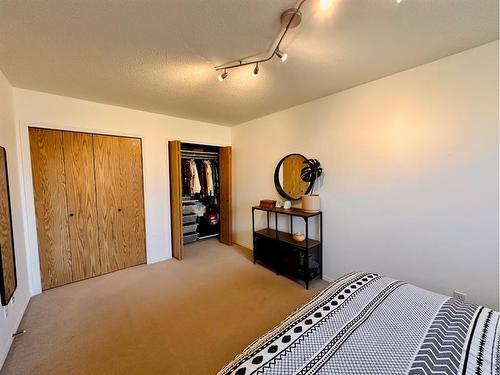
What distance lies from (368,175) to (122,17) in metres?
2.43

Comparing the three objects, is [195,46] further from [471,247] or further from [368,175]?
[471,247]

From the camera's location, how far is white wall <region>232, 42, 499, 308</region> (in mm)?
1672

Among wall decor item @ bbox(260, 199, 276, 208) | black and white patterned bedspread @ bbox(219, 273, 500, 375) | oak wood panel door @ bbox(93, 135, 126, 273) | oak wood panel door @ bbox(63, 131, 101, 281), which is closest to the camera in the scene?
black and white patterned bedspread @ bbox(219, 273, 500, 375)

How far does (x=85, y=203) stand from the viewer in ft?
9.02

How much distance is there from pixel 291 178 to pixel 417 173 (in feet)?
4.69

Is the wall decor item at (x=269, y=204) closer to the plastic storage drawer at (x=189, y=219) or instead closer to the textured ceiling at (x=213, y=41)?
the textured ceiling at (x=213, y=41)

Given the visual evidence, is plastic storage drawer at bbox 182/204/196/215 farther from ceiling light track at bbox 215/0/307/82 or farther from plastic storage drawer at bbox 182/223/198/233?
ceiling light track at bbox 215/0/307/82

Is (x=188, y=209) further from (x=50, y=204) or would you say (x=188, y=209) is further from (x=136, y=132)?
(x=50, y=204)

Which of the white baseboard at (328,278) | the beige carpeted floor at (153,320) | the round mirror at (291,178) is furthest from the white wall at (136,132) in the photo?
the white baseboard at (328,278)

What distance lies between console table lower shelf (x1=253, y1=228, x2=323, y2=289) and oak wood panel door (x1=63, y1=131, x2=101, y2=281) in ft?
7.22

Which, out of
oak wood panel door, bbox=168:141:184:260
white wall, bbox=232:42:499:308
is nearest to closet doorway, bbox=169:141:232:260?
oak wood panel door, bbox=168:141:184:260

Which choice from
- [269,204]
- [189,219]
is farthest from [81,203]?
[269,204]

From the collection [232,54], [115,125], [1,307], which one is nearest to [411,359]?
[232,54]

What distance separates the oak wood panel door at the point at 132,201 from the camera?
119 inches
